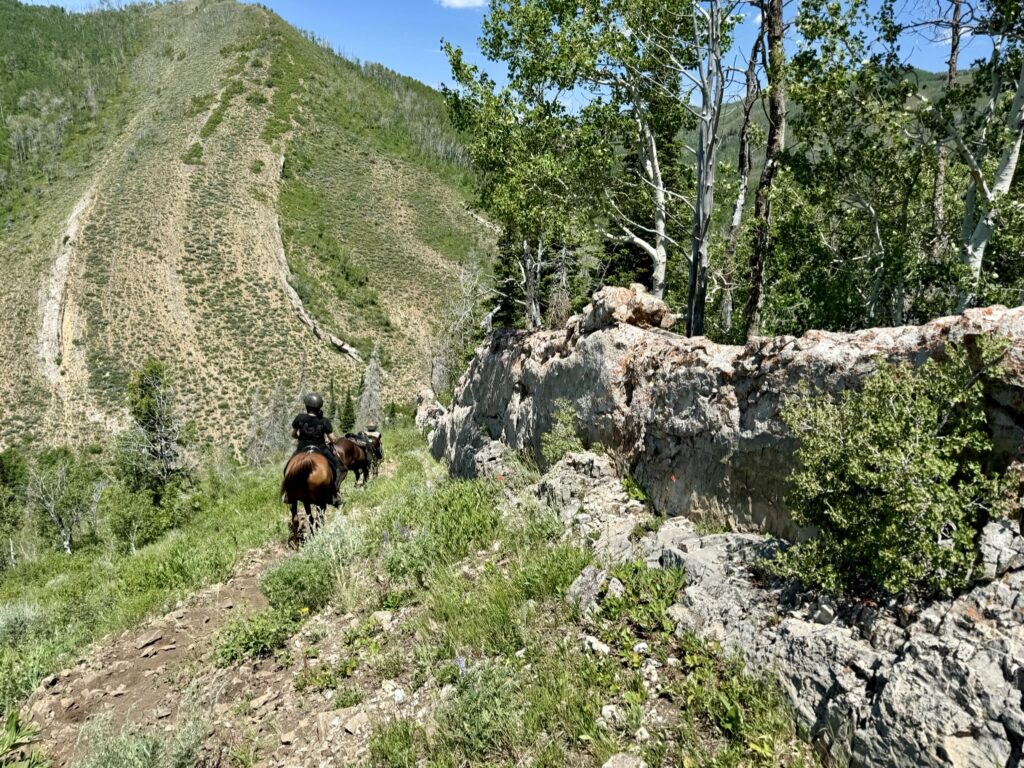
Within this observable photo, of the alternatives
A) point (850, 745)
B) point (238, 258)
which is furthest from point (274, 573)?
point (238, 258)

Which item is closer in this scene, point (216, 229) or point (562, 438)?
point (562, 438)

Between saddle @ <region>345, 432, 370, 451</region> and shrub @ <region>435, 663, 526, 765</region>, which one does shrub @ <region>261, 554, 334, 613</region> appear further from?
saddle @ <region>345, 432, 370, 451</region>

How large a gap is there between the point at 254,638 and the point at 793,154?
11338mm

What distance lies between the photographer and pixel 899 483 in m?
3.81

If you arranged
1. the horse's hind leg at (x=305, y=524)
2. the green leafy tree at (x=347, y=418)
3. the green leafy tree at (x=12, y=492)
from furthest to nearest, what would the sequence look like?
the green leafy tree at (x=347, y=418) → the green leafy tree at (x=12, y=492) → the horse's hind leg at (x=305, y=524)

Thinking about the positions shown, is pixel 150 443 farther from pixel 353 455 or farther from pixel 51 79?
pixel 51 79

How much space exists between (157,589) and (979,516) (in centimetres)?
1085

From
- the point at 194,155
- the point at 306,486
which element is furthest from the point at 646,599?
the point at 194,155

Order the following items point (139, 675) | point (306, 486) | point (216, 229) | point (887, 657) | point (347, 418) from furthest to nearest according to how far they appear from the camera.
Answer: point (216, 229) → point (347, 418) → point (306, 486) → point (139, 675) → point (887, 657)

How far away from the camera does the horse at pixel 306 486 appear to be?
411 inches

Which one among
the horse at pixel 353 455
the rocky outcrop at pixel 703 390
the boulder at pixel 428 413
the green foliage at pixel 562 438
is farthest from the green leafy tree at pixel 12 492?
the rocky outcrop at pixel 703 390

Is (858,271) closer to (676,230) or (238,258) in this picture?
(676,230)

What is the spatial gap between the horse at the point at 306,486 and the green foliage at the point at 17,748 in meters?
4.97

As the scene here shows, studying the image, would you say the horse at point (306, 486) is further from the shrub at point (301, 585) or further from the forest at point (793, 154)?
the forest at point (793, 154)
